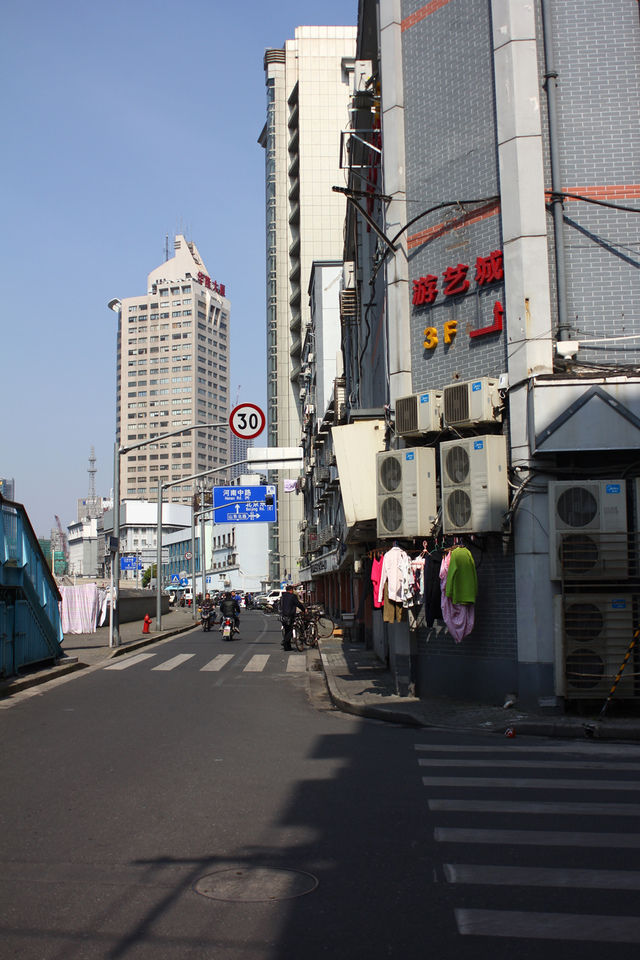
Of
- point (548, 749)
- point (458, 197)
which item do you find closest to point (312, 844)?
point (548, 749)

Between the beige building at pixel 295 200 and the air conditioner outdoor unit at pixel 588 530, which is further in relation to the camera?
the beige building at pixel 295 200

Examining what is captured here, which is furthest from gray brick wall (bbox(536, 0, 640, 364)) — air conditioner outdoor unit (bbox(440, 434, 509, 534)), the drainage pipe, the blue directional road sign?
the blue directional road sign

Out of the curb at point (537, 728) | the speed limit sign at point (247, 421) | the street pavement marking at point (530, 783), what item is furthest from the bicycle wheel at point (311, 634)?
the street pavement marking at point (530, 783)

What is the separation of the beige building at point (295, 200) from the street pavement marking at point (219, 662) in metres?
60.1

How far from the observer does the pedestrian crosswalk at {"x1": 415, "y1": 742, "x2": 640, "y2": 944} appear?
434cm

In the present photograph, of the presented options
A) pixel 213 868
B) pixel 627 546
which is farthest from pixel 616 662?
pixel 213 868

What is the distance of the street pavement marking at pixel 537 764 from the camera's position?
8055 mm

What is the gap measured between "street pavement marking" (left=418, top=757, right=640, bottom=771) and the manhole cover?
11.1 ft

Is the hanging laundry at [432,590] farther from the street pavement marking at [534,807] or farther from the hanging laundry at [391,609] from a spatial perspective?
the street pavement marking at [534,807]

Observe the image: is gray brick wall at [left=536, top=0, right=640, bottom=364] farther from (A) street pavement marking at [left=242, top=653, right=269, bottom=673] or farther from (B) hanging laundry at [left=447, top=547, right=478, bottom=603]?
(A) street pavement marking at [left=242, top=653, right=269, bottom=673]

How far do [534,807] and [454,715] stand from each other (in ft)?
15.3

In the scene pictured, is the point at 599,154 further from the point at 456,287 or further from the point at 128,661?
the point at 128,661

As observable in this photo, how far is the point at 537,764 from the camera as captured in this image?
321 inches

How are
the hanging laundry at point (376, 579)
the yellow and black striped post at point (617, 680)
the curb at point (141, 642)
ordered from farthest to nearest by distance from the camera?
the curb at point (141, 642)
the hanging laundry at point (376, 579)
the yellow and black striped post at point (617, 680)
